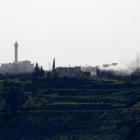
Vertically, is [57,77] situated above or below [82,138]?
above

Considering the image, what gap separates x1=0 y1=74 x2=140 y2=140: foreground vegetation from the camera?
446ft

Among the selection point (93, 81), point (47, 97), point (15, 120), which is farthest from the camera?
point (93, 81)

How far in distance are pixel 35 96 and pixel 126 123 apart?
2603 centimetres

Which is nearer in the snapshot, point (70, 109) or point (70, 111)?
point (70, 111)

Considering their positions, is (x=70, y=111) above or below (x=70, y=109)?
below

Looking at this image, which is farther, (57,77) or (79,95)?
(57,77)

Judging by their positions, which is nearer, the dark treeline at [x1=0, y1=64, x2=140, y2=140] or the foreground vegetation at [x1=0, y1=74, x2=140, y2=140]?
the foreground vegetation at [x1=0, y1=74, x2=140, y2=140]

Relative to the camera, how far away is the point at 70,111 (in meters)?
143

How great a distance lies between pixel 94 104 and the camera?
145 m

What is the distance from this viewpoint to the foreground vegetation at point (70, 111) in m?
136

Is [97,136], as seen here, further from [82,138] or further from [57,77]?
[57,77]

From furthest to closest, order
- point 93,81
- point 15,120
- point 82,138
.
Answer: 1. point 93,81
2. point 15,120
3. point 82,138

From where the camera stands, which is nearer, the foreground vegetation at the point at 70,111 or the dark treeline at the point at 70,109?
the foreground vegetation at the point at 70,111

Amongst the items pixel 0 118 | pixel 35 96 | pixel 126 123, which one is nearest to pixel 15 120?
pixel 0 118
